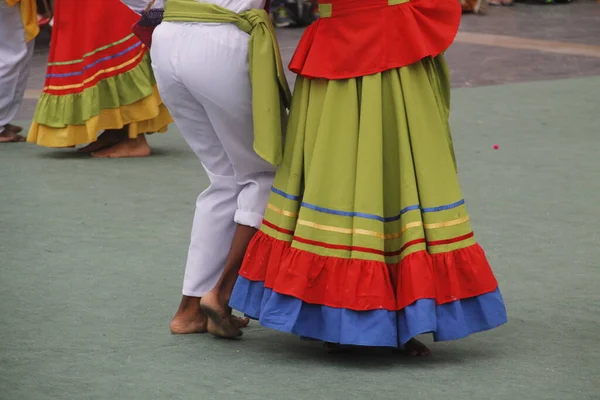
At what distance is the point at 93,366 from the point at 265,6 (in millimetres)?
1149

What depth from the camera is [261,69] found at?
11.2 feet

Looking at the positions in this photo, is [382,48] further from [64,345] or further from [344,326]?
[64,345]

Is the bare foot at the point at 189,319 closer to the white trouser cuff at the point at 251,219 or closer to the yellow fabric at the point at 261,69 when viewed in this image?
the white trouser cuff at the point at 251,219

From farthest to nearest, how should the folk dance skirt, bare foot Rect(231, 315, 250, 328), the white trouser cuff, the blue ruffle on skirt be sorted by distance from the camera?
the folk dance skirt < bare foot Rect(231, 315, 250, 328) < the white trouser cuff < the blue ruffle on skirt

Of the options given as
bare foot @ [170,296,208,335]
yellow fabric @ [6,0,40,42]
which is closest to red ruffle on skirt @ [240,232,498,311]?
bare foot @ [170,296,208,335]

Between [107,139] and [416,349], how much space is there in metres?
3.68

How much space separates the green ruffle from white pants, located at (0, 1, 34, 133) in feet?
2.40

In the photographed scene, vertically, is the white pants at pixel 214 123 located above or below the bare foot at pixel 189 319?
above

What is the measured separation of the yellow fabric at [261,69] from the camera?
3.41m

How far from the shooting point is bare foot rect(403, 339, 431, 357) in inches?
137

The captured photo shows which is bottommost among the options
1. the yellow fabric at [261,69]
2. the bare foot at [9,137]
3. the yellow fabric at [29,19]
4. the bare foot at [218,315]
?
the bare foot at [9,137]

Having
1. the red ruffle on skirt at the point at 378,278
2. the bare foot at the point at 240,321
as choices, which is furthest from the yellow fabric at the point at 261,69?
the bare foot at the point at 240,321

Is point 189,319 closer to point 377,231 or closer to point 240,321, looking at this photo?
point 240,321

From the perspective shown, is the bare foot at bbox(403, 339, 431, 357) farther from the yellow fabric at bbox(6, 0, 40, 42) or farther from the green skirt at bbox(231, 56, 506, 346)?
the yellow fabric at bbox(6, 0, 40, 42)
